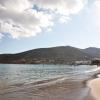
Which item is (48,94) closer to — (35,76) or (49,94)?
(49,94)

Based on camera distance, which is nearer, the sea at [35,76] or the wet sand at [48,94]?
the wet sand at [48,94]

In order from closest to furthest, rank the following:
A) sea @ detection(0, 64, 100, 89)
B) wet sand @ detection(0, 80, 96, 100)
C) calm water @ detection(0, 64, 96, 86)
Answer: wet sand @ detection(0, 80, 96, 100) → sea @ detection(0, 64, 100, 89) → calm water @ detection(0, 64, 96, 86)

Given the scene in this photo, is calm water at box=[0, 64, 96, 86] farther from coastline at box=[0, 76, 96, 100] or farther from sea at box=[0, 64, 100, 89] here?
coastline at box=[0, 76, 96, 100]

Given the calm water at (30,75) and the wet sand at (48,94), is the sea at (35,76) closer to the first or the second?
the calm water at (30,75)

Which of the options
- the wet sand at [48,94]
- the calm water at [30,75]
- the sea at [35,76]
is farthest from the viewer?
the calm water at [30,75]

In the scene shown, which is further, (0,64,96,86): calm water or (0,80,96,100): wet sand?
(0,64,96,86): calm water

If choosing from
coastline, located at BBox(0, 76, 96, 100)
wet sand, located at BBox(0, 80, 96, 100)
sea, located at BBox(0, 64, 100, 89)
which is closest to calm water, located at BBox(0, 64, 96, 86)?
sea, located at BBox(0, 64, 100, 89)

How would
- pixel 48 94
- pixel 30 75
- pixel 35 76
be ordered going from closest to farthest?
1. pixel 48 94
2. pixel 35 76
3. pixel 30 75

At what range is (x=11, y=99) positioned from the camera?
1719cm

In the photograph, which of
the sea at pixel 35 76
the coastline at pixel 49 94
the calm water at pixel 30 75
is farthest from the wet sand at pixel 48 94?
the calm water at pixel 30 75

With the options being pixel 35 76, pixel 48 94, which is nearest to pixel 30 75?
pixel 35 76

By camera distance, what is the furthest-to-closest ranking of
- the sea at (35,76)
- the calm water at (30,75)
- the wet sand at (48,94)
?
the calm water at (30,75) < the sea at (35,76) < the wet sand at (48,94)

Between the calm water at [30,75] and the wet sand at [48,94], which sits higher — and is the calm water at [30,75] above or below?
above

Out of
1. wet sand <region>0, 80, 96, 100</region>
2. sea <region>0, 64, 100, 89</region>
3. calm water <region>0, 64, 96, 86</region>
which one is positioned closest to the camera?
wet sand <region>0, 80, 96, 100</region>
